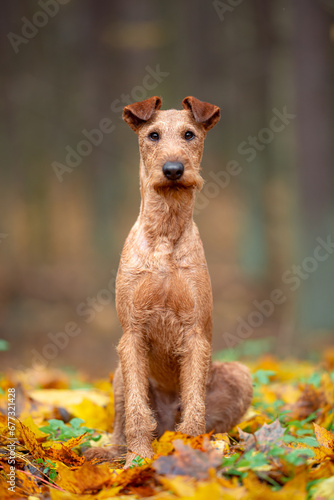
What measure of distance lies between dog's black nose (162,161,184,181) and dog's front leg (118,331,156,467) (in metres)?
1.02

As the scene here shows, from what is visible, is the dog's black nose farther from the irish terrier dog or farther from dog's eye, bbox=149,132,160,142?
dog's eye, bbox=149,132,160,142

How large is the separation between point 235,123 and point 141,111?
10960 mm

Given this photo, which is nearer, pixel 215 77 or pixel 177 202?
pixel 177 202

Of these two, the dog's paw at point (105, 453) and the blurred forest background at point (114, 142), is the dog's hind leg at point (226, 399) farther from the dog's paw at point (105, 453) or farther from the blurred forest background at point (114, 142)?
the blurred forest background at point (114, 142)

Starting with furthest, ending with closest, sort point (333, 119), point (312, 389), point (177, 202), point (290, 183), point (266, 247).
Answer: point (266, 247)
point (290, 183)
point (333, 119)
point (312, 389)
point (177, 202)

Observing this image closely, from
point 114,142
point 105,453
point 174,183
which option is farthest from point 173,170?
point 114,142

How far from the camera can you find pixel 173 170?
319 cm

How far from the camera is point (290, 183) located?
1129 cm

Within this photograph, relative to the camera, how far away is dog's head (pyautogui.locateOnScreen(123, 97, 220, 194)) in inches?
128

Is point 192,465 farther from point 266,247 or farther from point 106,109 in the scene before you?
point 106,109

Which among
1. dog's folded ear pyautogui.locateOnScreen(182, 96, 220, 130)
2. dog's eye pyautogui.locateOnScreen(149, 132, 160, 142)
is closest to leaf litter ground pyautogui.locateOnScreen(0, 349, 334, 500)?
dog's eye pyautogui.locateOnScreen(149, 132, 160, 142)

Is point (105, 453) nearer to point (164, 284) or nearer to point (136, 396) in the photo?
point (136, 396)

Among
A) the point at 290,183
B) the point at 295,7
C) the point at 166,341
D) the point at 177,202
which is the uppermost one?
the point at 295,7

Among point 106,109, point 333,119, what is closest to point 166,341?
point 333,119
